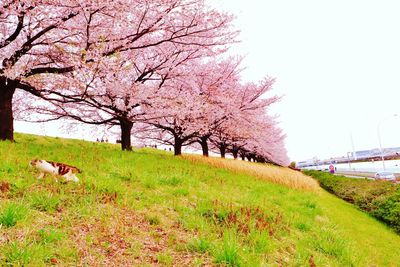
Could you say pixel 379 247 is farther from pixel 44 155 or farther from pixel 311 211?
pixel 44 155

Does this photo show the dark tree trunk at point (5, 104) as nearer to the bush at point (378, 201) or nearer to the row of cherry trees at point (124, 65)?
the row of cherry trees at point (124, 65)

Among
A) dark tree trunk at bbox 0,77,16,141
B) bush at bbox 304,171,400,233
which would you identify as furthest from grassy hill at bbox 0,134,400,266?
bush at bbox 304,171,400,233

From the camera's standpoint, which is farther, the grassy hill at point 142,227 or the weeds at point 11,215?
the weeds at point 11,215

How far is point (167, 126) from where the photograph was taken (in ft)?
Result: 54.2

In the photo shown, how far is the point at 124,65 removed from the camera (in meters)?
13.6

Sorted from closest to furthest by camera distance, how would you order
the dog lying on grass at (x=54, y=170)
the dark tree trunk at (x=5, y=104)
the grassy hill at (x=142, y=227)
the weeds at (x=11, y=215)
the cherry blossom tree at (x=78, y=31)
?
the grassy hill at (x=142, y=227) → the weeds at (x=11, y=215) → the dog lying on grass at (x=54, y=170) → the cherry blossom tree at (x=78, y=31) → the dark tree trunk at (x=5, y=104)

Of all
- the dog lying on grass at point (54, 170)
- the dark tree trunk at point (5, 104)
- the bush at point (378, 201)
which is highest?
the dark tree trunk at point (5, 104)

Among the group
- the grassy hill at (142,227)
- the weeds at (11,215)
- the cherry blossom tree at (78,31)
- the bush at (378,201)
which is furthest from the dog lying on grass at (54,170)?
the bush at (378,201)

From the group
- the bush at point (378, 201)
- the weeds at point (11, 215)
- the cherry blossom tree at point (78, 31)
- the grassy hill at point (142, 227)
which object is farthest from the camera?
the bush at point (378, 201)

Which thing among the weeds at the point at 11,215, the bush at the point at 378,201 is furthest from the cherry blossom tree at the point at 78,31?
the bush at the point at 378,201

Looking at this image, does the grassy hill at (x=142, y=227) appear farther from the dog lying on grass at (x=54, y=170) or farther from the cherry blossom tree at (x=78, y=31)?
the cherry blossom tree at (x=78, y=31)

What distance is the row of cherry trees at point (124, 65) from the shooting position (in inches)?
332

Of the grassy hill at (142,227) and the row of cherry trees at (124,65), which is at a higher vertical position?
the row of cherry trees at (124,65)

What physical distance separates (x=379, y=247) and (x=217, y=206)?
543 cm
